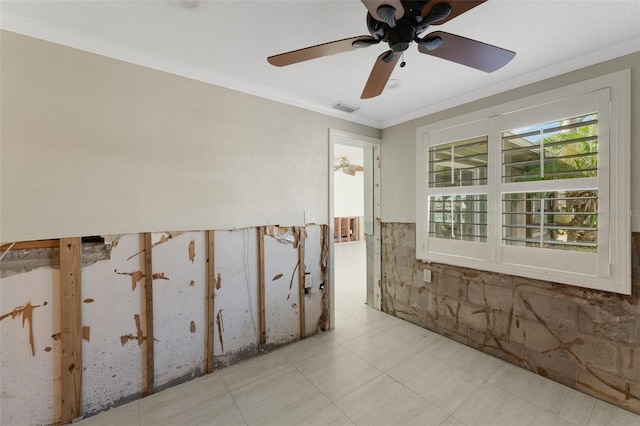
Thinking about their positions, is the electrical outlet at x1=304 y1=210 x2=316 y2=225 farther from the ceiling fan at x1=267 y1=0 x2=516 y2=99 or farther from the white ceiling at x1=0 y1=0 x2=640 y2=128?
the ceiling fan at x1=267 y1=0 x2=516 y2=99

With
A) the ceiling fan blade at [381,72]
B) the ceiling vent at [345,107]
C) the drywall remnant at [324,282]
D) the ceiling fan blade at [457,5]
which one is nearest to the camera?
the ceiling fan blade at [457,5]

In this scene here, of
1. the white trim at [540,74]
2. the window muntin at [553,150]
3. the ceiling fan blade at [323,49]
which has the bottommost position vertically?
the window muntin at [553,150]

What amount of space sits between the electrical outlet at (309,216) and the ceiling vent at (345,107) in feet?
4.03

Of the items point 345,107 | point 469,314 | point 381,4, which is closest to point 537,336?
point 469,314

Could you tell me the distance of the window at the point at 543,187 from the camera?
5.98 ft

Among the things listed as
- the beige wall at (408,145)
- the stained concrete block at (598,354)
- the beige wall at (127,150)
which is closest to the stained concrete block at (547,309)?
the stained concrete block at (598,354)

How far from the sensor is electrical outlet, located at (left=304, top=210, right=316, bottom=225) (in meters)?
2.80

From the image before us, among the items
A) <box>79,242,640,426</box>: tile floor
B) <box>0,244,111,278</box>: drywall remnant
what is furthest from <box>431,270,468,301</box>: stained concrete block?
<box>0,244,111,278</box>: drywall remnant

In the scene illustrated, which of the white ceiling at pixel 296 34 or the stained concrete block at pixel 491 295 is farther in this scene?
the stained concrete block at pixel 491 295

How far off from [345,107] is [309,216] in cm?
132

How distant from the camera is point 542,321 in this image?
2154mm

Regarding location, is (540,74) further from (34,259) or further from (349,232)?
(349,232)

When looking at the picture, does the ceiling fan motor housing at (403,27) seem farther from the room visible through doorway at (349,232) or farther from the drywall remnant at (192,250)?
the room visible through doorway at (349,232)

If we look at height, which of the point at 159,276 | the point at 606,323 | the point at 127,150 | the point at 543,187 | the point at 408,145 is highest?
the point at 408,145
